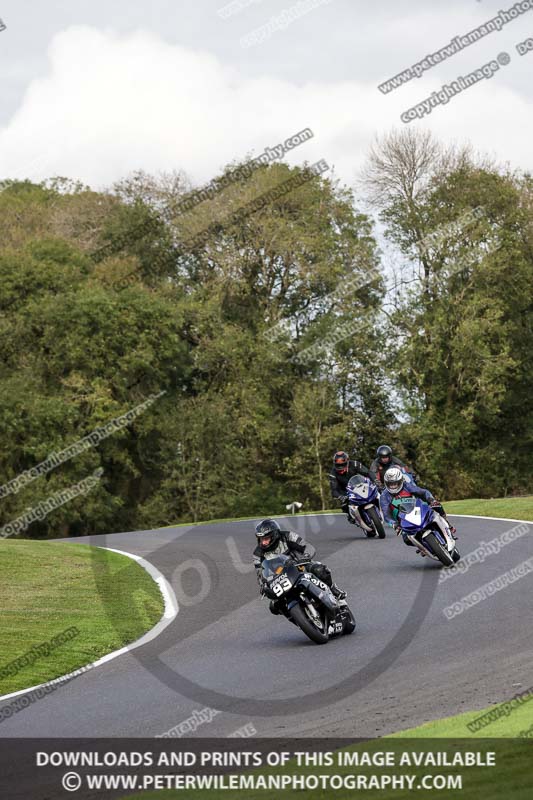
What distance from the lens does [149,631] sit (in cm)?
1544

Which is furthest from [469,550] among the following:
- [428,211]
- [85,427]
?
[428,211]

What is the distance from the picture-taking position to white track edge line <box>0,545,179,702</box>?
12.2 metres

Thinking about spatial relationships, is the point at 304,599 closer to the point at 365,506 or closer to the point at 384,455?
the point at 384,455

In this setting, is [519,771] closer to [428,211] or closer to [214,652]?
[214,652]

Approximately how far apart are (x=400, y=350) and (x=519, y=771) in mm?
45247

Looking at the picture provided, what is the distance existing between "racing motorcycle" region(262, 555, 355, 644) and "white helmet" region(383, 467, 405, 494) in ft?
12.6

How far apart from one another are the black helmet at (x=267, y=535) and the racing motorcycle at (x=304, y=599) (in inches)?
15.5

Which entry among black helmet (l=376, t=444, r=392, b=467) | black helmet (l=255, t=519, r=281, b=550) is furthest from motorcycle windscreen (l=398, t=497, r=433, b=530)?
black helmet (l=376, t=444, r=392, b=467)

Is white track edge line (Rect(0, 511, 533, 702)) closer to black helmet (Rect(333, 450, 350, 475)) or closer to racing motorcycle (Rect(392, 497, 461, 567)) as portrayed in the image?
racing motorcycle (Rect(392, 497, 461, 567))

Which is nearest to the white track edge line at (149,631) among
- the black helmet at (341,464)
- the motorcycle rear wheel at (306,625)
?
the motorcycle rear wheel at (306,625)

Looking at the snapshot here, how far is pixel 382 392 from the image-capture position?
51875mm

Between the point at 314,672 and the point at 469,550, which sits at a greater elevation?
the point at 314,672

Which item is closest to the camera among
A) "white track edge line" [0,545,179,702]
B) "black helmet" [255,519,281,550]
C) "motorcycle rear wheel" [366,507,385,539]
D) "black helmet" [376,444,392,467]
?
"white track edge line" [0,545,179,702]

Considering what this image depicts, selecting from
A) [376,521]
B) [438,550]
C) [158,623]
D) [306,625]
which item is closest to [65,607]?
[158,623]
